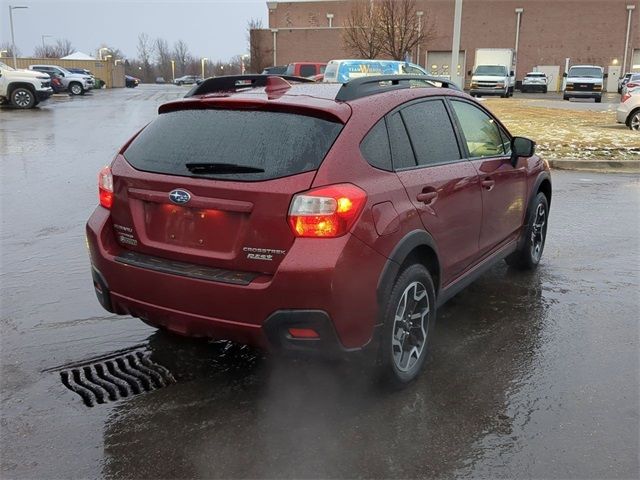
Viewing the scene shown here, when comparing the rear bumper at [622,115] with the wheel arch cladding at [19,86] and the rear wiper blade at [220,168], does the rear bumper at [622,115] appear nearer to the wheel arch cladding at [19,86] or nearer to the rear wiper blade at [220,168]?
the rear wiper blade at [220,168]

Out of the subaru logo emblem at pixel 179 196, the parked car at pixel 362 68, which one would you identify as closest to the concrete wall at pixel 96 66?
the parked car at pixel 362 68

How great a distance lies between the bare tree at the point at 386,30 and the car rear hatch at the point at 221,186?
89.1 ft

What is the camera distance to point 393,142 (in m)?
3.68

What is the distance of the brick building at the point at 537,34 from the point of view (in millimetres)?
57969

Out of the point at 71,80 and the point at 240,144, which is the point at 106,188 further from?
the point at 71,80

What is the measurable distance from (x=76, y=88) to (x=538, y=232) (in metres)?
42.9

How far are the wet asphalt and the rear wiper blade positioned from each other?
3.99ft

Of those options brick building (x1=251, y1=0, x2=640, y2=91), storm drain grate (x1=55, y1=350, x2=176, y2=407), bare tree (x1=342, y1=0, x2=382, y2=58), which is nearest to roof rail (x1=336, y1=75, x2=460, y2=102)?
storm drain grate (x1=55, y1=350, x2=176, y2=407)

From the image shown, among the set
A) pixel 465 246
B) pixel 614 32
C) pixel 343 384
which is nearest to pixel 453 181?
pixel 465 246

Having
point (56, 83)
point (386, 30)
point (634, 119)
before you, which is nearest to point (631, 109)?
point (634, 119)

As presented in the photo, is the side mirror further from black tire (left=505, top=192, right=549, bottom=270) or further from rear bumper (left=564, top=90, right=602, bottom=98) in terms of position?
rear bumper (left=564, top=90, right=602, bottom=98)

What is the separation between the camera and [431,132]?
414 cm

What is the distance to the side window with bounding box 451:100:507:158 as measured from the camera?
4.63 meters

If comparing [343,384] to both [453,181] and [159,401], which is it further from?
[453,181]
